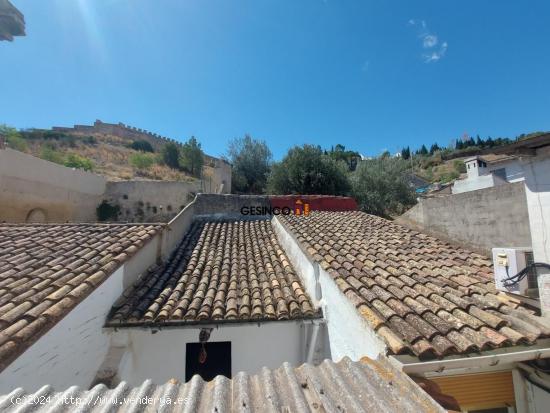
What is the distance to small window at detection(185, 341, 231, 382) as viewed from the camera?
14.5 ft

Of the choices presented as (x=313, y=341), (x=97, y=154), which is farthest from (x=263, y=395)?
(x=97, y=154)

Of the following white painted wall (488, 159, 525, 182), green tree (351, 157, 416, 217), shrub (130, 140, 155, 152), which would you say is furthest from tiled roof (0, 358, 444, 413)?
shrub (130, 140, 155, 152)

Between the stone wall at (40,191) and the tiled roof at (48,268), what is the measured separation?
215 inches

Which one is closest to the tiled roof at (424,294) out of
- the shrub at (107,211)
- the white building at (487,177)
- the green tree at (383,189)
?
the white building at (487,177)

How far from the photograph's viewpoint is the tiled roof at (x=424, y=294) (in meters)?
2.55

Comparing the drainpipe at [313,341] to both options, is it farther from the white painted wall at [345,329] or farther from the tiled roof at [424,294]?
the tiled roof at [424,294]

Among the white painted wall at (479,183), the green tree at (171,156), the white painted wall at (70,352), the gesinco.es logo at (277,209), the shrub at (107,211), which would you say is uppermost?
the green tree at (171,156)

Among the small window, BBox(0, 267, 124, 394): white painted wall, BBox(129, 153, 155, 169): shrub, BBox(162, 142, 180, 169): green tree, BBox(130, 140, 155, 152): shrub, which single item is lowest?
the small window

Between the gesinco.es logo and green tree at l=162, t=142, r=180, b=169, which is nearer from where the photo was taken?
the gesinco.es logo

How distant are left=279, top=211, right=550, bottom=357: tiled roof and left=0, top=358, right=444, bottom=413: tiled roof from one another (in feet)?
1.54

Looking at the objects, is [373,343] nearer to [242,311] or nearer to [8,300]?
[242,311]

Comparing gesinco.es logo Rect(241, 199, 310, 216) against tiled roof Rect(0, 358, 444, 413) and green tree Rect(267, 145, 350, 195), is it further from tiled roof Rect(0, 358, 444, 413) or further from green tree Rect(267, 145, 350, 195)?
tiled roof Rect(0, 358, 444, 413)

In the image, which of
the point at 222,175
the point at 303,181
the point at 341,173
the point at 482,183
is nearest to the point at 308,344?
the point at 303,181

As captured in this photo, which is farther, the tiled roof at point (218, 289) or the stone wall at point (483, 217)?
the stone wall at point (483, 217)
